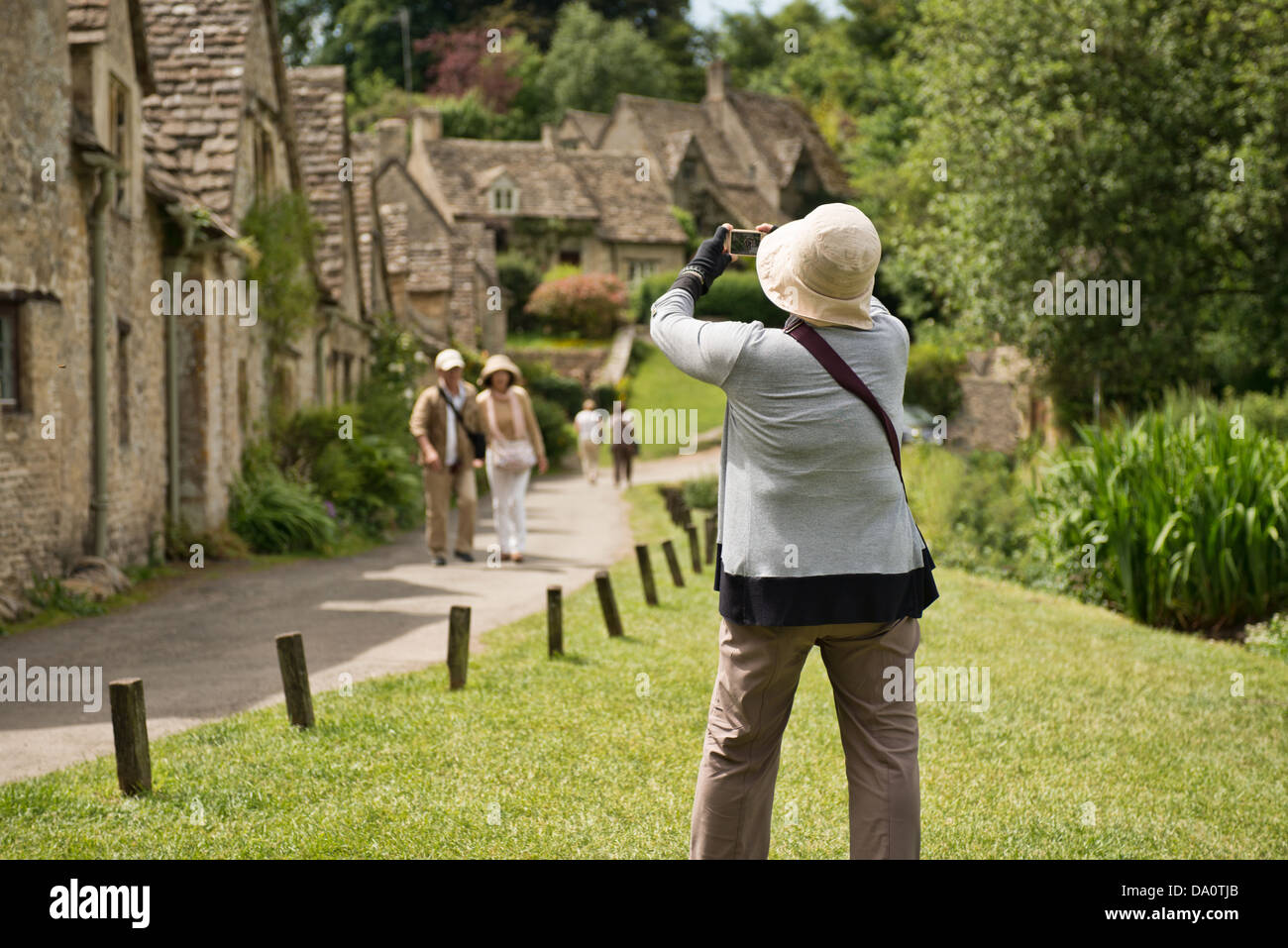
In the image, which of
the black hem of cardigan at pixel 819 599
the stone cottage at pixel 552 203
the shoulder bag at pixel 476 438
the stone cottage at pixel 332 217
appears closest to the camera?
the black hem of cardigan at pixel 819 599

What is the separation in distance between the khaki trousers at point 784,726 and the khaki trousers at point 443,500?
32.1ft

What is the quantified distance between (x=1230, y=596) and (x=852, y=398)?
8.38 meters

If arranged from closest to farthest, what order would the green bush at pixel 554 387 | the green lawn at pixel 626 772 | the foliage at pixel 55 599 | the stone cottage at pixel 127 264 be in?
the green lawn at pixel 626 772 → the foliage at pixel 55 599 → the stone cottage at pixel 127 264 → the green bush at pixel 554 387

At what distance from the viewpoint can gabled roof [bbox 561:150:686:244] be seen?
2045 inches

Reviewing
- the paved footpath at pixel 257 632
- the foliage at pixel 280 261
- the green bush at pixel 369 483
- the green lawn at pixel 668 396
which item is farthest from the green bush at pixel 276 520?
the green lawn at pixel 668 396

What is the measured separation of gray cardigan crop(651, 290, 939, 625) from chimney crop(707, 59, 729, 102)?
60.4 metres

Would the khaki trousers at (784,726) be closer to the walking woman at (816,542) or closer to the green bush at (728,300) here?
the walking woman at (816,542)

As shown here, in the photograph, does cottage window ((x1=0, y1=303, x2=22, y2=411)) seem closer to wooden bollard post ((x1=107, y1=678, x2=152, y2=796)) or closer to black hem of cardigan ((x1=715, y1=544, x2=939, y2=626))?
wooden bollard post ((x1=107, y1=678, x2=152, y2=796))

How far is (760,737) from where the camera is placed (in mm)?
3852

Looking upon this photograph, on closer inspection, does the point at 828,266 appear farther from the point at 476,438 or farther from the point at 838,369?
the point at 476,438

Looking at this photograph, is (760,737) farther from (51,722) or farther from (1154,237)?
(1154,237)

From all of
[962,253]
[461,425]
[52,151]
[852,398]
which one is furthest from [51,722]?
[962,253]

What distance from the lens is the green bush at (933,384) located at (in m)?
36.0

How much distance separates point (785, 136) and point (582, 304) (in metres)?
20.1
